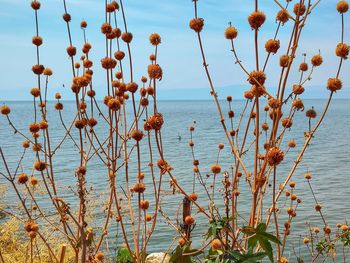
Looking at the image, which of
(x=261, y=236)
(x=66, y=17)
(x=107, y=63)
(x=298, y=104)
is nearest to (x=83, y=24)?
(x=66, y=17)

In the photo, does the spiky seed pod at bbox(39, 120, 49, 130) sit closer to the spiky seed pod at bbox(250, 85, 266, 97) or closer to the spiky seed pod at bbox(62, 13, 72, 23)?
the spiky seed pod at bbox(62, 13, 72, 23)

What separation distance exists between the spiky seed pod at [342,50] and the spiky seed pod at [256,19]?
0.32 meters

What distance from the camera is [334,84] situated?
65.1 inches

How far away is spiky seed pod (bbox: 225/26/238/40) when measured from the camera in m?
1.72

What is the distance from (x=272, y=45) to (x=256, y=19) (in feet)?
0.43

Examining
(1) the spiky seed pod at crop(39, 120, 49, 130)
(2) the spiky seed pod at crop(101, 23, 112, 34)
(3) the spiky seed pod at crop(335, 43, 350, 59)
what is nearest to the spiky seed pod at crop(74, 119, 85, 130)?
(1) the spiky seed pod at crop(39, 120, 49, 130)

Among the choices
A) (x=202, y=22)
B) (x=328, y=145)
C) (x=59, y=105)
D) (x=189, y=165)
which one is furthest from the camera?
(x=328, y=145)

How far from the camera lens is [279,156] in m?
1.46

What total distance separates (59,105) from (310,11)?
165 cm

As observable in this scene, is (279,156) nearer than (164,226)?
Yes

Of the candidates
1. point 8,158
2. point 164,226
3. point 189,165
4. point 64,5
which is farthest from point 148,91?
point 8,158

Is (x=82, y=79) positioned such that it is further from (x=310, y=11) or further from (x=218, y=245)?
(x=310, y=11)

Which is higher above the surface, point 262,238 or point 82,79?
point 82,79

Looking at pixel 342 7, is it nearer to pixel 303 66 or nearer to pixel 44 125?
pixel 303 66
